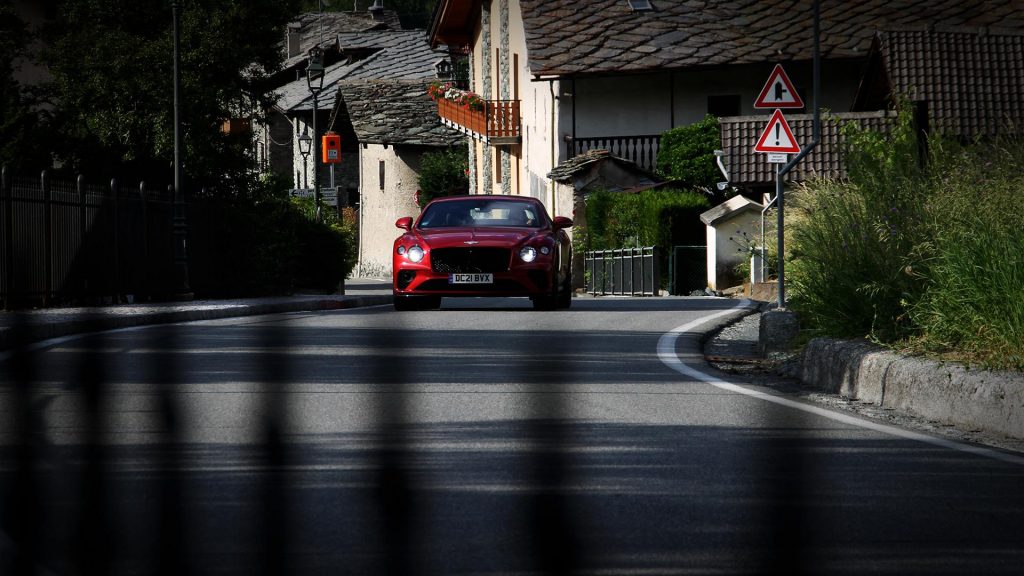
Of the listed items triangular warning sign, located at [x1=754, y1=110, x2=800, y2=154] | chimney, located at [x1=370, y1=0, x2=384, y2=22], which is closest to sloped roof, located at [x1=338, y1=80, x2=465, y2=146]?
chimney, located at [x1=370, y1=0, x2=384, y2=22]

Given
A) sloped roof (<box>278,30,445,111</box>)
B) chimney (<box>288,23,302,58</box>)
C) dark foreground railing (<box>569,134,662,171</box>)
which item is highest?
chimney (<box>288,23,302,58</box>)

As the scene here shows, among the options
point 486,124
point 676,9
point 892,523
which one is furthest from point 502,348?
point 486,124

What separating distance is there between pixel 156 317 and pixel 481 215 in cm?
443

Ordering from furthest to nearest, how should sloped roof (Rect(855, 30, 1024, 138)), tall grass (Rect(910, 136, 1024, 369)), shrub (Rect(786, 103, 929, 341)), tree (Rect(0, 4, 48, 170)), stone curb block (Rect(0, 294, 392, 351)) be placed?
1. sloped roof (Rect(855, 30, 1024, 138))
2. tree (Rect(0, 4, 48, 170))
3. stone curb block (Rect(0, 294, 392, 351))
4. shrub (Rect(786, 103, 929, 341))
5. tall grass (Rect(910, 136, 1024, 369))

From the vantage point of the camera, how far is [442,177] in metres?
58.1

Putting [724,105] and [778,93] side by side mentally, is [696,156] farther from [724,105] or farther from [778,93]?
[778,93]

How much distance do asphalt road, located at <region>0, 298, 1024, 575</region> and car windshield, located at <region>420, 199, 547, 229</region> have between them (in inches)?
346

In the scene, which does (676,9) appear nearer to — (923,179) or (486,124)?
(486,124)

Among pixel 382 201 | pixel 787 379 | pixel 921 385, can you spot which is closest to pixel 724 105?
pixel 382 201

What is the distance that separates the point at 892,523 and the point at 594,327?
10.8 meters

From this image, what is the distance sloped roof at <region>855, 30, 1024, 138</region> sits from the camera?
33.0 metres

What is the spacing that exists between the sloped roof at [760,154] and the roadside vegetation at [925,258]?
2103 cm

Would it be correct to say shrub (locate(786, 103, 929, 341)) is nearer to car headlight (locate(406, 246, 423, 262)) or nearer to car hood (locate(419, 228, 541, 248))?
car hood (locate(419, 228, 541, 248))

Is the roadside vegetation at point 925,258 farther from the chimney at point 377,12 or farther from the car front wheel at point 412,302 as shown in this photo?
the chimney at point 377,12
